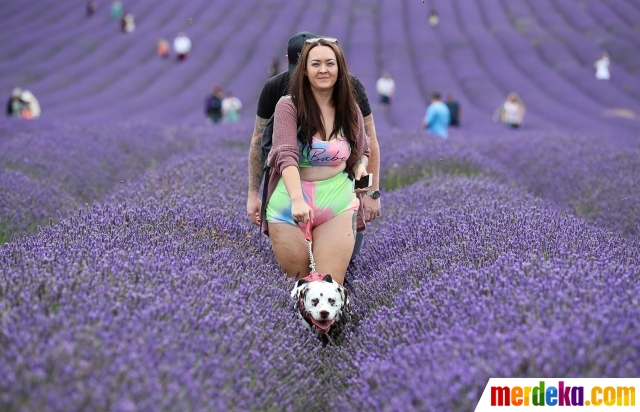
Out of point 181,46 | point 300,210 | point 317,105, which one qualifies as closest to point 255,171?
point 317,105

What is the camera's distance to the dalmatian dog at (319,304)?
8.55ft

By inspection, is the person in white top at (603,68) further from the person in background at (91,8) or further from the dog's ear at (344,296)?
the person in background at (91,8)

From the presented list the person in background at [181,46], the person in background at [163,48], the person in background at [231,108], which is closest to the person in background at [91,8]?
the person in background at [163,48]

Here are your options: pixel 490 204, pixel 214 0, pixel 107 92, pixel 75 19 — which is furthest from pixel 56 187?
pixel 214 0

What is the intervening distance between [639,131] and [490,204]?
9890mm

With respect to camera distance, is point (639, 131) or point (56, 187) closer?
point (56, 187)

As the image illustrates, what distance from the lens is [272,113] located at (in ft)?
10.8

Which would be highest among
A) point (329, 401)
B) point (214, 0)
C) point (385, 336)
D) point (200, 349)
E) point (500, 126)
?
point (214, 0)

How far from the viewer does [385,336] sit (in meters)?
2.23

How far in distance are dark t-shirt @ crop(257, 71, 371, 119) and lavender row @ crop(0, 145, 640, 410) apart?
58cm

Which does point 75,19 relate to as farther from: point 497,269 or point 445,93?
point 497,269

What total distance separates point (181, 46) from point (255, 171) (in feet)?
60.2

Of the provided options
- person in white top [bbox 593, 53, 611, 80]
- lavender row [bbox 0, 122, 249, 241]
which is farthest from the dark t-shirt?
person in white top [bbox 593, 53, 611, 80]

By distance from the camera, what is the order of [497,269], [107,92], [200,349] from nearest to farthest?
[200,349] → [497,269] → [107,92]
